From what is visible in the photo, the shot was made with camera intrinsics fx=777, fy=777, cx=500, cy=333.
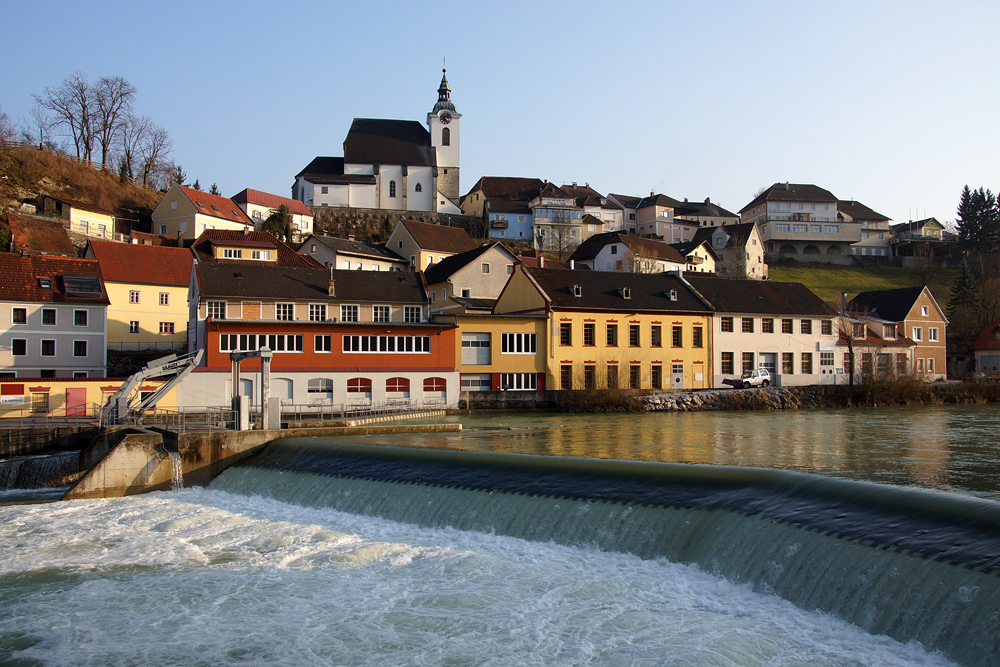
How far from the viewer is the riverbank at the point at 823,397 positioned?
44.3 metres

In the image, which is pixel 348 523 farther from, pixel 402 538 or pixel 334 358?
pixel 334 358

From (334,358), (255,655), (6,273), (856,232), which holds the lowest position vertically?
(255,655)

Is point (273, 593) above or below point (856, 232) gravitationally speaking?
below

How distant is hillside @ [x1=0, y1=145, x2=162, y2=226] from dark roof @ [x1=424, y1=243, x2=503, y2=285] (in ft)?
109

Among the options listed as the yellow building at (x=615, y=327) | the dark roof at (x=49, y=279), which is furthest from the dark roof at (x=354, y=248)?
the dark roof at (x=49, y=279)

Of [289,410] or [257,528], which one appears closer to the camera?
[257,528]

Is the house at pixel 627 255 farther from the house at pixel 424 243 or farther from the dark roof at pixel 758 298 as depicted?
the dark roof at pixel 758 298

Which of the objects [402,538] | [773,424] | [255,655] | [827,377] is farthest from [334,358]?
[827,377]

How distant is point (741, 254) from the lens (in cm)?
9769

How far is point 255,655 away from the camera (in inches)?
420

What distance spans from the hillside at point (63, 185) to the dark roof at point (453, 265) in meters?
33.3

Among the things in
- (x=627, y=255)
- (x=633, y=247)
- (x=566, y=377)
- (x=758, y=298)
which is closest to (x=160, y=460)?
(x=566, y=377)

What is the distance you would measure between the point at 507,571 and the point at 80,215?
66.3m

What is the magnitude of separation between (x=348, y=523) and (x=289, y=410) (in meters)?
22.3
